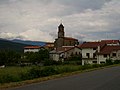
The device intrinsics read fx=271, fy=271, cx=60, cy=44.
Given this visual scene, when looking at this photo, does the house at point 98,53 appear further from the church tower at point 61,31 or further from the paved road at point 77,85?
the paved road at point 77,85

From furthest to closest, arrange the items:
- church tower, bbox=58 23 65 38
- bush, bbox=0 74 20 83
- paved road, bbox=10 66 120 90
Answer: church tower, bbox=58 23 65 38
bush, bbox=0 74 20 83
paved road, bbox=10 66 120 90

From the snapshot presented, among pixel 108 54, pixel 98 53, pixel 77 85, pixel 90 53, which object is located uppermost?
pixel 90 53

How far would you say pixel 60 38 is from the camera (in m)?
135

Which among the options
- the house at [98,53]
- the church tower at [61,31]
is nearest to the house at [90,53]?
the house at [98,53]

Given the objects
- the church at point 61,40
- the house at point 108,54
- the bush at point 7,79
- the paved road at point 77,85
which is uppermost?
the church at point 61,40

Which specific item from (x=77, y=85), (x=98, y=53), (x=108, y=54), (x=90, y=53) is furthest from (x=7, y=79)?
(x=90, y=53)

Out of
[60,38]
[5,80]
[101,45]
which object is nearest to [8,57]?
[101,45]

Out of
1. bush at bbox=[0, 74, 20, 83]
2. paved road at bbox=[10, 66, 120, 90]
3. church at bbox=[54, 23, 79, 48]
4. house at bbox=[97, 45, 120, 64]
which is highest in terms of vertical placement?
church at bbox=[54, 23, 79, 48]

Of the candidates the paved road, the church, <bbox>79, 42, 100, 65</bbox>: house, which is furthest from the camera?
the church

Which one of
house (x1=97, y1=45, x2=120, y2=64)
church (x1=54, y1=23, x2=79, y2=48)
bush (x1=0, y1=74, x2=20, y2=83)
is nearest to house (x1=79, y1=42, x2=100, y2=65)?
house (x1=97, y1=45, x2=120, y2=64)

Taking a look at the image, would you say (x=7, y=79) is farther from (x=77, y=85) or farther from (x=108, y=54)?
(x=108, y=54)

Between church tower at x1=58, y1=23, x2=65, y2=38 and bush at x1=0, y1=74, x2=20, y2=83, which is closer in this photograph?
bush at x1=0, y1=74, x2=20, y2=83

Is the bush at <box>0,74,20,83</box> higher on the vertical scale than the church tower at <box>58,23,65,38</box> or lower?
lower

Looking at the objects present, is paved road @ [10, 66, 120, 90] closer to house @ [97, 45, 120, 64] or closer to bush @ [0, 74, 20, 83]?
bush @ [0, 74, 20, 83]
